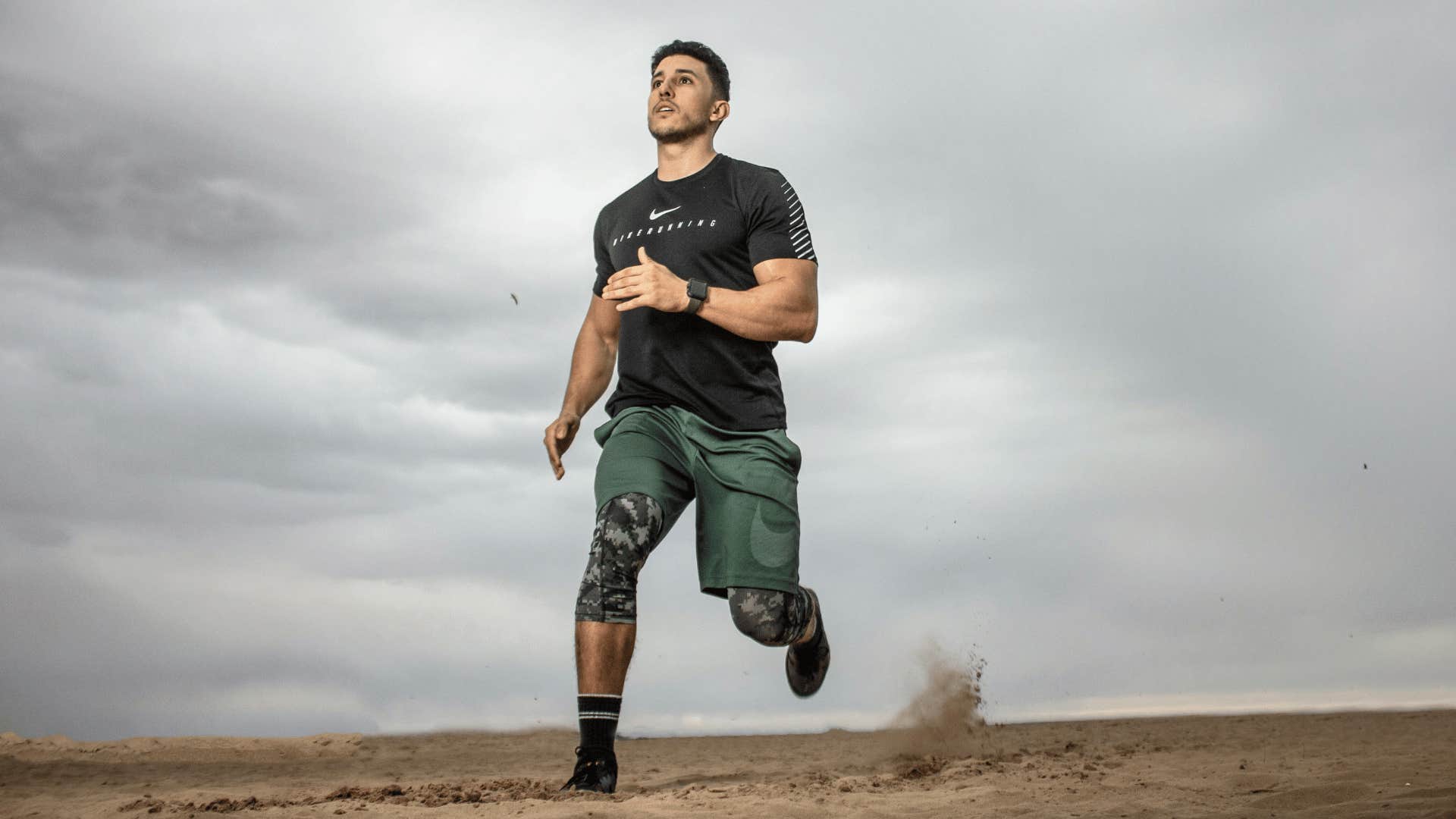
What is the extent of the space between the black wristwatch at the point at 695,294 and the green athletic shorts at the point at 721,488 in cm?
44

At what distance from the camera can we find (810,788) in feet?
14.0

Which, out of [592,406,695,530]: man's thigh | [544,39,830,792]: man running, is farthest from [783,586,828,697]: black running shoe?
[592,406,695,530]: man's thigh

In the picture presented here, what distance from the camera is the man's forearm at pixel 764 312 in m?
4.07

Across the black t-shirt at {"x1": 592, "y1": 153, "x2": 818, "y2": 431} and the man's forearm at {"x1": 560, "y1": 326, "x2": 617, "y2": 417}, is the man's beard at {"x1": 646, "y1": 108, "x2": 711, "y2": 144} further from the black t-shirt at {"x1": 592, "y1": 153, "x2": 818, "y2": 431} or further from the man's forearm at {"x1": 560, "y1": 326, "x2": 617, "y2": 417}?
the man's forearm at {"x1": 560, "y1": 326, "x2": 617, "y2": 417}

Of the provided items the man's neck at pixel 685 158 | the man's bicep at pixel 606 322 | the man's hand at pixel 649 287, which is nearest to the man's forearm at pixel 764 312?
the man's hand at pixel 649 287

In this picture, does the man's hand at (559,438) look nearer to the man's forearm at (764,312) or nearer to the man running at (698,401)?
the man running at (698,401)

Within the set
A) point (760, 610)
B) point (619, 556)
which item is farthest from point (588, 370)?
point (760, 610)

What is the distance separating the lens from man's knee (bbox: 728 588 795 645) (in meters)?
4.15

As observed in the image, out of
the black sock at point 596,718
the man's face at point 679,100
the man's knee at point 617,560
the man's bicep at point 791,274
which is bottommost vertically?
the black sock at point 596,718

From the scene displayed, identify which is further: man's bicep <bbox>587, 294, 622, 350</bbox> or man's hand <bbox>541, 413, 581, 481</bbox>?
man's bicep <bbox>587, 294, 622, 350</bbox>

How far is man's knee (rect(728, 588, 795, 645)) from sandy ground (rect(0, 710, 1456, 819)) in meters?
0.59

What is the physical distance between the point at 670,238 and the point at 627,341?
441mm

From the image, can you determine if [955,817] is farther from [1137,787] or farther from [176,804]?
[176,804]

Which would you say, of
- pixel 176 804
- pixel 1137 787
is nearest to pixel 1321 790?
pixel 1137 787
